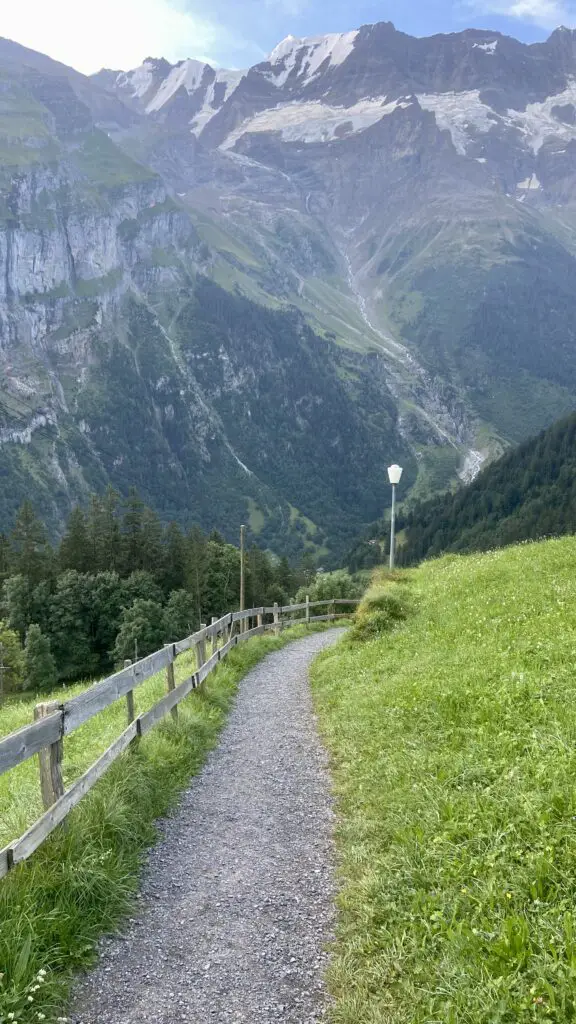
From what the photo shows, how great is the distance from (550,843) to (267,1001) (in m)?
2.80

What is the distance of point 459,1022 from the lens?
4285 millimetres

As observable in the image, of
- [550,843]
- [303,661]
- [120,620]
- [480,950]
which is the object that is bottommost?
[120,620]

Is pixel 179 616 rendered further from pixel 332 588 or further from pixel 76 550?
pixel 332 588

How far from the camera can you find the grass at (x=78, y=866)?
4824mm

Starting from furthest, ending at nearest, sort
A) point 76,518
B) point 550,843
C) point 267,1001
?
point 76,518 < point 550,843 < point 267,1001

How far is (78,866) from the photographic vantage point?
6.04 meters

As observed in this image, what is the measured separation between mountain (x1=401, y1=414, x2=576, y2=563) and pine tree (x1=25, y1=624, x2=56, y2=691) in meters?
108

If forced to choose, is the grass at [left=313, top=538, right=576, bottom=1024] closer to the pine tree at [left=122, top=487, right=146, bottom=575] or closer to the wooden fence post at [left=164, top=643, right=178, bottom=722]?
the wooden fence post at [left=164, top=643, right=178, bottom=722]

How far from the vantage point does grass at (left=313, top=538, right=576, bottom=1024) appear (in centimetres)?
451

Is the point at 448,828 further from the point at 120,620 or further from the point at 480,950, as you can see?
the point at 120,620

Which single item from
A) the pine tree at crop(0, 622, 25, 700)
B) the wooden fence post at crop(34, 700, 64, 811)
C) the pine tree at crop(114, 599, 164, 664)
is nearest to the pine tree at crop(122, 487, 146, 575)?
the pine tree at crop(114, 599, 164, 664)

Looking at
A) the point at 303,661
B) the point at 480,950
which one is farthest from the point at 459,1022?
the point at 303,661

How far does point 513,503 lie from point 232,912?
18424cm

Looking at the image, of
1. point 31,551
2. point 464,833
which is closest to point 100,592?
point 31,551
